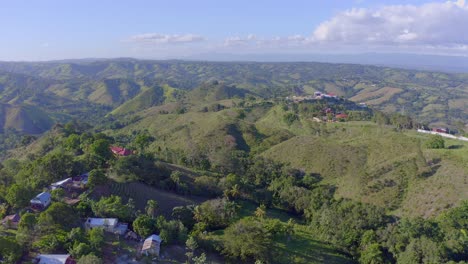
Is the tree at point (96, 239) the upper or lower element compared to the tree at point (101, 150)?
lower

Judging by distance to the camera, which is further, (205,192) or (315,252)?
(205,192)

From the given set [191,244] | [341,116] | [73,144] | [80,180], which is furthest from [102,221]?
[341,116]

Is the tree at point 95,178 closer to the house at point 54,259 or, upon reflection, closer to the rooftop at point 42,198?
the rooftop at point 42,198

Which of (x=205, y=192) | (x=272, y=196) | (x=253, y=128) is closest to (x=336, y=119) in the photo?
(x=253, y=128)

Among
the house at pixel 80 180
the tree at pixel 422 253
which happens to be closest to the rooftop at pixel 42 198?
the house at pixel 80 180

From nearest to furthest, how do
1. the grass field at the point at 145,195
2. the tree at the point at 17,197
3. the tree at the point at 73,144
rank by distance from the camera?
the tree at the point at 17,197 → the grass field at the point at 145,195 → the tree at the point at 73,144

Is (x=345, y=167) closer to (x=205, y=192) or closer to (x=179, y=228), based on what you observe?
(x=205, y=192)

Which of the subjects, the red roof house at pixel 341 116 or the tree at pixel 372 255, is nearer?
the tree at pixel 372 255
